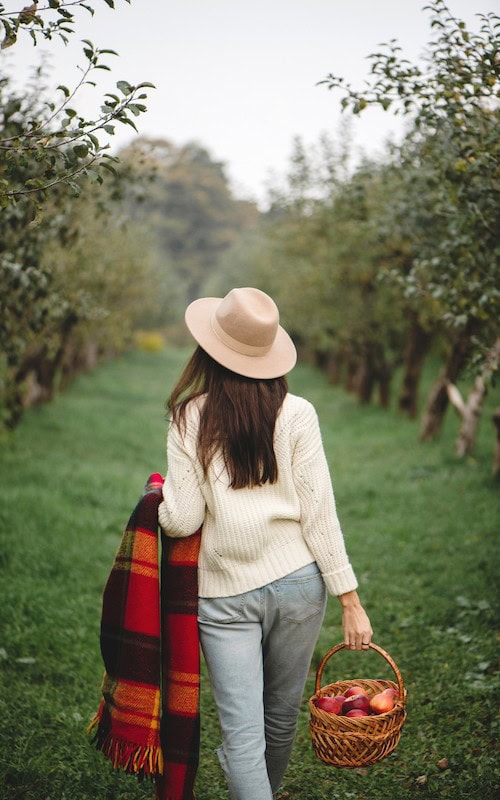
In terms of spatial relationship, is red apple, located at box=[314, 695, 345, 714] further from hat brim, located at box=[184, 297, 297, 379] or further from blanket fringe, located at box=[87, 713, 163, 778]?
hat brim, located at box=[184, 297, 297, 379]

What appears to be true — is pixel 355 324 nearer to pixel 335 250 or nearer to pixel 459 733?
pixel 335 250

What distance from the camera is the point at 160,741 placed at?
3.43m

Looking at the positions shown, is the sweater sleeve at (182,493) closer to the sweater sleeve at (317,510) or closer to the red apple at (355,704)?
the sweater sleeve at (317,510)

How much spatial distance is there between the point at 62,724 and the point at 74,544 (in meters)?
3.25

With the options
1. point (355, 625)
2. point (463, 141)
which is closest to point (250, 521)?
point (355, 625)

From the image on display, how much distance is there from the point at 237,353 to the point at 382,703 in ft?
5.29

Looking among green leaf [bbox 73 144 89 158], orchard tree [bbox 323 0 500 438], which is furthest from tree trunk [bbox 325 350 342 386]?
green leaf [bbox 73 144 89 158]

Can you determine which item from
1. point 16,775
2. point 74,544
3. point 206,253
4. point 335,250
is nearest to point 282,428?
point 16,775

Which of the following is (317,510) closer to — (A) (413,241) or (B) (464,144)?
(B) (464,144)

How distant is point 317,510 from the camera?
10.5 feet

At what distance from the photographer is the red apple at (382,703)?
3.40 m

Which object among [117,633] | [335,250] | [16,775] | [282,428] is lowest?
[16,775]

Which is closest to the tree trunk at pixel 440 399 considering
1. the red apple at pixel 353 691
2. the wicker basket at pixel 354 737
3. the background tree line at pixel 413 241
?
the background tree line at pixel 413 241

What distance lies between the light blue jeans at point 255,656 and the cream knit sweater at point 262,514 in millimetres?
63
